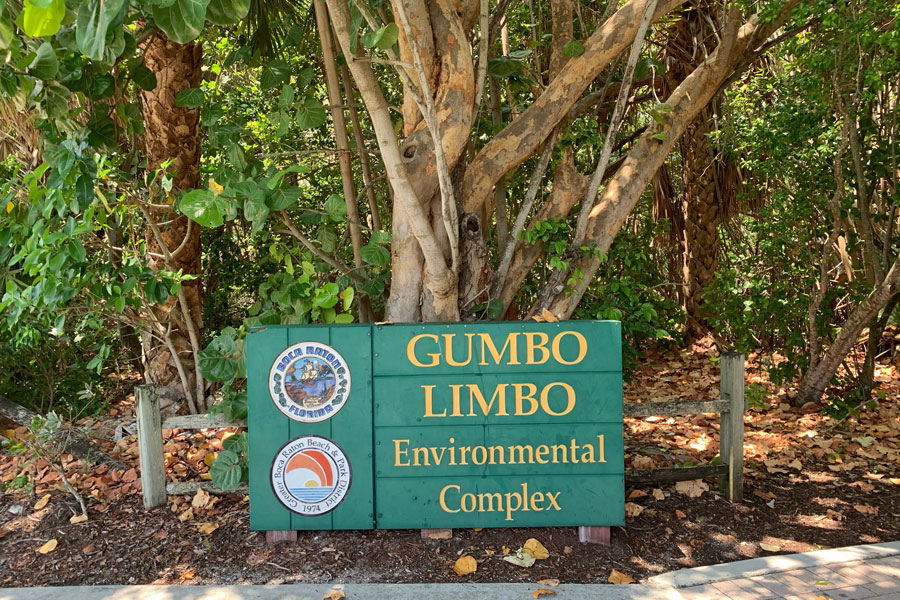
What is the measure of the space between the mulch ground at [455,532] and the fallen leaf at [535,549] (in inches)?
1.4

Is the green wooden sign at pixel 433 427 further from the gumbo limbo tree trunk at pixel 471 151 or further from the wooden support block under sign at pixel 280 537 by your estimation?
the gumbo limbo tree trunk at pixel 471 151

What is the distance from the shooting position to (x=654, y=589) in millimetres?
3887

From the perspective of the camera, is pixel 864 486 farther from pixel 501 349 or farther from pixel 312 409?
pixel 312 409

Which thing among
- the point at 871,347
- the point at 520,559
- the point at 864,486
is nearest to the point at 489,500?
the point at 520,559

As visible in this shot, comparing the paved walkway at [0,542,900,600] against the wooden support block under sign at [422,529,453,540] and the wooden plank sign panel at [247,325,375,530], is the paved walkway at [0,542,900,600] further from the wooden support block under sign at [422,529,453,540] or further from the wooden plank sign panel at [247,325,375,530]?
the wooden plank sign panel at [247,325,375,530]

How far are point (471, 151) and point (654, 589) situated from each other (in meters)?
3.52

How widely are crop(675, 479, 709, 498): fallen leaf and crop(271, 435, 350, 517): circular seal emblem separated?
237 centimetres

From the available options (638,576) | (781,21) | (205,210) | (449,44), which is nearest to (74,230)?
(205,210)

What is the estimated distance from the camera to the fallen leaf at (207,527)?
467cm

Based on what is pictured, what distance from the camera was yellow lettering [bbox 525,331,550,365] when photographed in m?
4.31

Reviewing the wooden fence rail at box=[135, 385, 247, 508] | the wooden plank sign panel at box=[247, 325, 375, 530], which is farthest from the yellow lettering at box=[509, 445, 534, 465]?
the wooden fence rail at box=[135, 385, 247, 508]

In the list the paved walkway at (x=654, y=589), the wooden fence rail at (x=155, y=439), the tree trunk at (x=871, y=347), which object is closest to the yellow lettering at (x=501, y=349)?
the paved walkway at (x=654, y=589)

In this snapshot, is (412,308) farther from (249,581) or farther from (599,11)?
(599,11)

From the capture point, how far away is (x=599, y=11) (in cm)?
782
